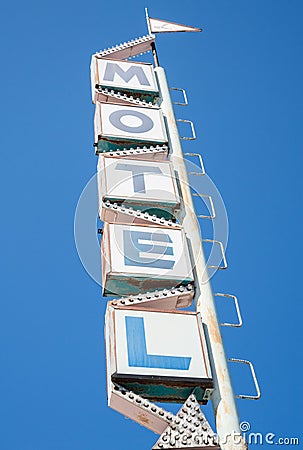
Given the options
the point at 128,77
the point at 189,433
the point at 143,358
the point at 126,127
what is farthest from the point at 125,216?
the point at 128,77

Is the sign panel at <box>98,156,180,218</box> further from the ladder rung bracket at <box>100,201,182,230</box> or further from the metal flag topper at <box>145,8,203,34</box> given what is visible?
the metal flag topper at <box>145,8,203,34</box>

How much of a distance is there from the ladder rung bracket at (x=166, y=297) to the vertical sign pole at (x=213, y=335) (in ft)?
0.44

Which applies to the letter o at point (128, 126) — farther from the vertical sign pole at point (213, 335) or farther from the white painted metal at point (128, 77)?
the white painted metal at point (128, 77)

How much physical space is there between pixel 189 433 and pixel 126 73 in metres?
9.57

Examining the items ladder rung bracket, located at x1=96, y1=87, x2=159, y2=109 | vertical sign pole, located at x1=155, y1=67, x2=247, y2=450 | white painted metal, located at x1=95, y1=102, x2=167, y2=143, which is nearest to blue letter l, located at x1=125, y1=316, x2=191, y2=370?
vertical sign pole, located at x1=155, y1=67, x2=247, y2=450

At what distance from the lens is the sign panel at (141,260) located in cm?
867

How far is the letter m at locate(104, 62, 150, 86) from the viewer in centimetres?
1414

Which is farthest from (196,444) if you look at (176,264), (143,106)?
(143,106)

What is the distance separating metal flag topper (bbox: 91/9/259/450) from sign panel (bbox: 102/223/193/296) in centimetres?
1

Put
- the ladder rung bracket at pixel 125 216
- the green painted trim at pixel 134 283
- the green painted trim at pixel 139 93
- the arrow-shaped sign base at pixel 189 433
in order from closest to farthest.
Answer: the arrow-shaped sign base at pixel 189 433
the green painted trim at pixel 134 283
the ladder rung bracket at pixel 125 216
the green painted trim at pixel 139 93

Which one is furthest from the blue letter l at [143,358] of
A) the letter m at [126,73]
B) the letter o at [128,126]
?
the letter m at [126,73]

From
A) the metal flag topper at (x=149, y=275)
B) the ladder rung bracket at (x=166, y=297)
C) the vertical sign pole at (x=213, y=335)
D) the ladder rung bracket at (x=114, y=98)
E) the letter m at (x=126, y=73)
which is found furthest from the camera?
the letter m at (x=126, y=73)

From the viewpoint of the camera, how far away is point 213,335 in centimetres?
802

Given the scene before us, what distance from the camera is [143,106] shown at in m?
13.2
